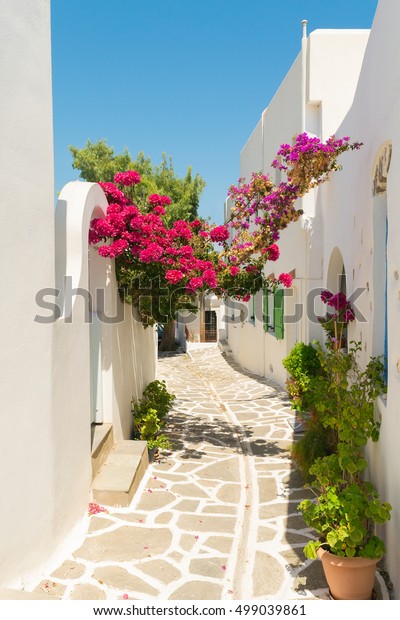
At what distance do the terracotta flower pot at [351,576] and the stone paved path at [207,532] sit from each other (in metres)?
0.25

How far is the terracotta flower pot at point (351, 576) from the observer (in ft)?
12.9

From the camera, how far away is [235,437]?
920cm

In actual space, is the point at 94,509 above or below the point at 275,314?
below

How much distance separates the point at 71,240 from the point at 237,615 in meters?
3.79

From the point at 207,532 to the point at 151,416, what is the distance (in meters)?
3.05

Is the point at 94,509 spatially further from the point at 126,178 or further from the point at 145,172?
the point at 145,172

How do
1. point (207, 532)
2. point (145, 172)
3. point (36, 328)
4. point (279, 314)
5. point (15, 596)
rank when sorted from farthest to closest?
point (145, 172) → point (279, 314) → point (207, 532) → point (36, 328) → point (15, 596)

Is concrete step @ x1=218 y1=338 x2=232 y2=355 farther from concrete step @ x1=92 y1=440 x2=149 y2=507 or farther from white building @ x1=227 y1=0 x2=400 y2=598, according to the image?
concrete step @ x1=92 y1=440 x2=149 y2=507

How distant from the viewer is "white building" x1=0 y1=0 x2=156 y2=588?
3.63 meters

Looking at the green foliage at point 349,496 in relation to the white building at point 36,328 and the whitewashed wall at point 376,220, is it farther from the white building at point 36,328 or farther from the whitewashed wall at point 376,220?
the white building at point 36,328

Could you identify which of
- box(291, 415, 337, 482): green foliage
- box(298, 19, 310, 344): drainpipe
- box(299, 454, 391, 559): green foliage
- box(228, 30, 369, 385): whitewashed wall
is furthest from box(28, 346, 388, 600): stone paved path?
box(228, 30, 369, 385): whitewashed wall

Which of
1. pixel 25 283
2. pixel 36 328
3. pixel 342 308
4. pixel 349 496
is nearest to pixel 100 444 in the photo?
pixel 36 328

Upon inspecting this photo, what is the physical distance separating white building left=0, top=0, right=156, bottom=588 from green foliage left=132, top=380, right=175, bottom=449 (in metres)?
2.72

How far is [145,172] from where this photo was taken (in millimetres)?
22797
